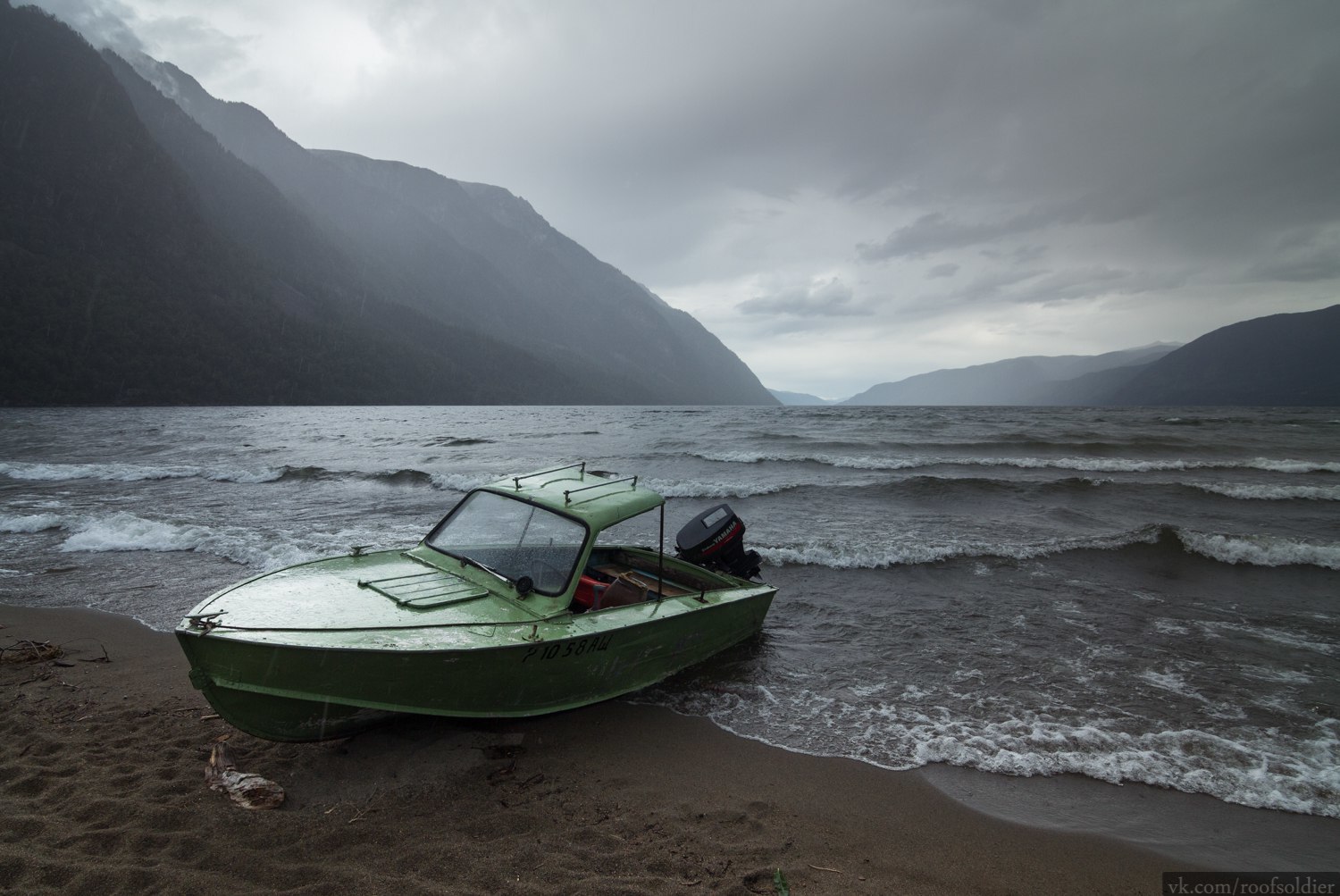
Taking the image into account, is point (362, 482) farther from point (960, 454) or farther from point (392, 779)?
point (960, 454)

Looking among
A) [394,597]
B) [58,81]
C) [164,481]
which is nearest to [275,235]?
[58,81]

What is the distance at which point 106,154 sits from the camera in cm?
12338

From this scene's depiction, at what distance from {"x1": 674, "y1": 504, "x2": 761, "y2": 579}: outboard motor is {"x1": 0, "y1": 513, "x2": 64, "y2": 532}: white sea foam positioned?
45.2 feet

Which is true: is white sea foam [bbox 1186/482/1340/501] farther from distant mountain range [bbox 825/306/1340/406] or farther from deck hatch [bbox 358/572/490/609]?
distant mountain range [bbox 825/306/1340/406]

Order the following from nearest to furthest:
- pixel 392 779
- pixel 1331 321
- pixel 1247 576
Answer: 1. pixel 392 779
2. pixel 1247 576
3. pixel 1331 321

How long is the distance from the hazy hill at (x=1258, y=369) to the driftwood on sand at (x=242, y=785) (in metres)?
199

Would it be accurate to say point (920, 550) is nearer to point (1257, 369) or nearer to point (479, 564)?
point (479, 564)

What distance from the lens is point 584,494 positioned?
21.1 feet

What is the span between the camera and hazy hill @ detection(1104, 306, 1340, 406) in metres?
154

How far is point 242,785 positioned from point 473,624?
1793mm

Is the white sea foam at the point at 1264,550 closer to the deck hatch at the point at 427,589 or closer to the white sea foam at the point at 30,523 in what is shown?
the deck hatch at the point at 427,589

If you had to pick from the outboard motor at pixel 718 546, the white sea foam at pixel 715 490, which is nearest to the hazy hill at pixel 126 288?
the white sea foam at pixel 715 490

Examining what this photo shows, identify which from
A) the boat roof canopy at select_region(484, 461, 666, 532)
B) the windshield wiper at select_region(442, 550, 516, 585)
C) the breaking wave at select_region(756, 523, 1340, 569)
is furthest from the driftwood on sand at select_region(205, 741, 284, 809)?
the breaking wave at select_region(756, 523, 1340, 569)

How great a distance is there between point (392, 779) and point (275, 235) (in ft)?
724
